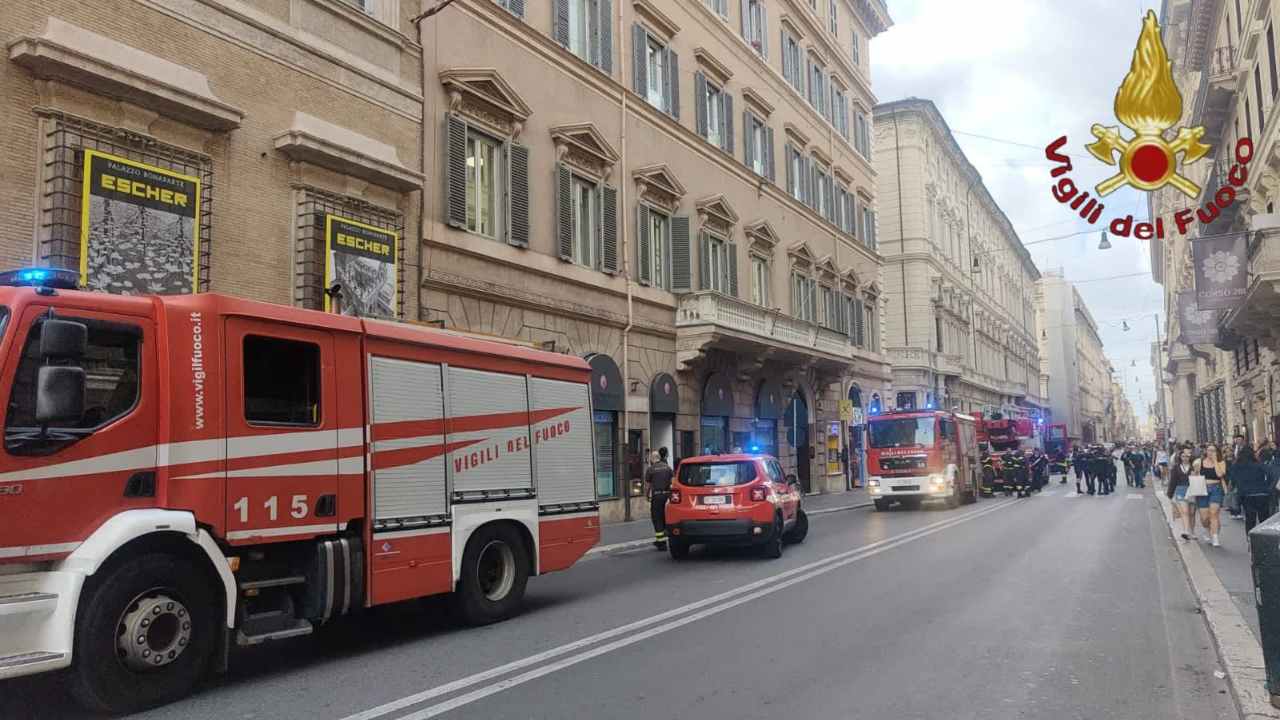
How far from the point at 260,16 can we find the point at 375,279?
428 centimetres

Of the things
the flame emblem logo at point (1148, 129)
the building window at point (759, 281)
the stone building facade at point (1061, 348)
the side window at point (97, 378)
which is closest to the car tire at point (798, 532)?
the flame emblem logo at point (1148, 129)

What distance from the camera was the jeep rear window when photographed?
14562 millimetres

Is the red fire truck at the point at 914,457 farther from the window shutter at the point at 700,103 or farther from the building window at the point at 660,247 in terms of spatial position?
the window shutter at the point at 700,103

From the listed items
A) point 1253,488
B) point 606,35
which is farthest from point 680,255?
point 1253,488

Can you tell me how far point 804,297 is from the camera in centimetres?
3488

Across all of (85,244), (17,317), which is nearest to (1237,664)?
(17,317)

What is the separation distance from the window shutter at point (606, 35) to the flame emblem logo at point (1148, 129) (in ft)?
54.1

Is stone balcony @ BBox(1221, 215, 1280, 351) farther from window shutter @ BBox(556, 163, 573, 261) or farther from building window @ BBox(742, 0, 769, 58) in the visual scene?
building window @ BBox(742, 0, 769, 58)

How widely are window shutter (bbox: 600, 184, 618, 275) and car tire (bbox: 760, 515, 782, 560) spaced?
961cm

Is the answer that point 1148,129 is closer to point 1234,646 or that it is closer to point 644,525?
point 1234,646

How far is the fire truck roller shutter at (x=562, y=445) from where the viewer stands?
10.5m

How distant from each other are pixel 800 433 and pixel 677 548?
1958 cm

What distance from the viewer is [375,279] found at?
627 inches

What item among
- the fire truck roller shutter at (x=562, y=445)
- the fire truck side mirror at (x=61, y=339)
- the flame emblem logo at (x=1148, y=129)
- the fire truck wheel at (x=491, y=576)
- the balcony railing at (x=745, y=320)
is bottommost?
the fire truck wheel at (x=491, y=576)
